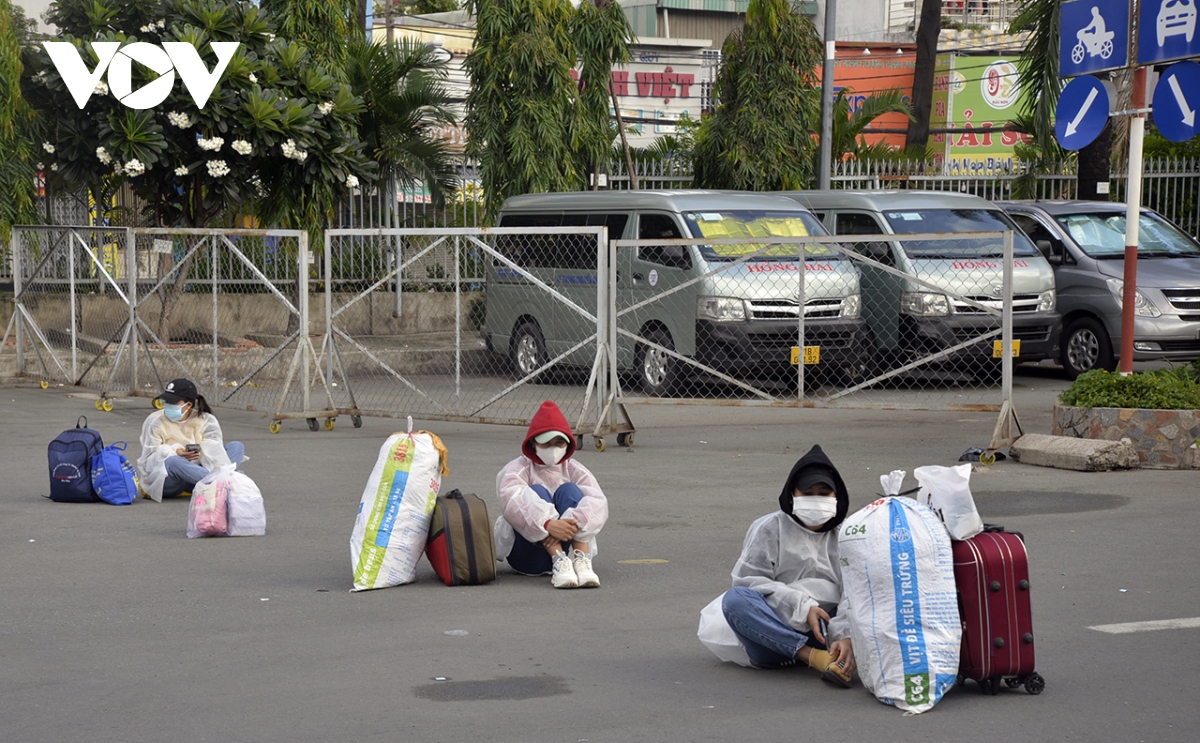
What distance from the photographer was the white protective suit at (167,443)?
9.44 meters

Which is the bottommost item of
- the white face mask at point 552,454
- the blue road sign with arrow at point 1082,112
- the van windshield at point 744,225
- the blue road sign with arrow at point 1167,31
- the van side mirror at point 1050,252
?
the white face mask at point 552,454

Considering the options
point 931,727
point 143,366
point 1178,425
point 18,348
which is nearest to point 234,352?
point 143,366

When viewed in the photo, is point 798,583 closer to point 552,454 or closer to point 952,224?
point 552,454

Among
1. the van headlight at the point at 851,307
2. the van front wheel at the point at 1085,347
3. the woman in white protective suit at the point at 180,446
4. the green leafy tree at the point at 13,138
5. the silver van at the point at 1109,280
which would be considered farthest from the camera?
the green leafy tree at the point at 13,138

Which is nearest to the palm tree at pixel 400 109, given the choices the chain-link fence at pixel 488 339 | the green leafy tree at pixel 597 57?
the green leafy tree at pixel 597 57

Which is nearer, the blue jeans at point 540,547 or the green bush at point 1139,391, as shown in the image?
the blue jeans at point 540,547

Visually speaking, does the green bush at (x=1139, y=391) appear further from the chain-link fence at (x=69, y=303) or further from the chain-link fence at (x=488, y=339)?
the chain-link fence at (x=69, y=303)

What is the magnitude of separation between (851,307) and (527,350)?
3.33m

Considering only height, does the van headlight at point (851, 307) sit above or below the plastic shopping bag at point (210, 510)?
above

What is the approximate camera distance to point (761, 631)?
5.29 metres

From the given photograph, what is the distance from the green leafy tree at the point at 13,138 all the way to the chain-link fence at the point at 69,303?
0.91m

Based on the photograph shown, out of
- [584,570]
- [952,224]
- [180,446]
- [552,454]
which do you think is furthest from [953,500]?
[952,224]

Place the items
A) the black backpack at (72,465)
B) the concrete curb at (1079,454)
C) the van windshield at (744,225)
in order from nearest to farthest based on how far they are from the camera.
A: 1. the black backpack at (72,465)
2. the concrete curb at (1079,454)
3. the van windshield at (744,225)

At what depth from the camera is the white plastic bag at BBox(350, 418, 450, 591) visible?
683cm
